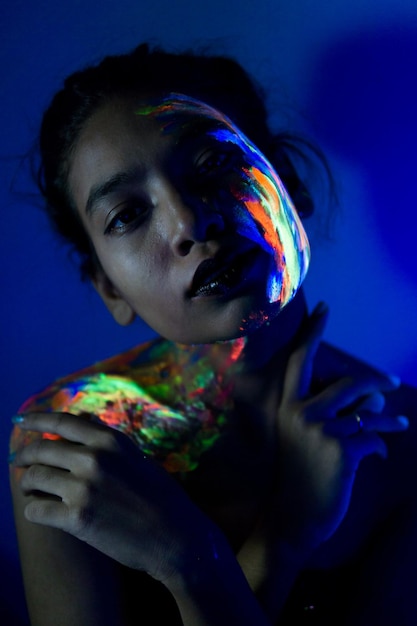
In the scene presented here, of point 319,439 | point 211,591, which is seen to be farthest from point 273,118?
point 211,591

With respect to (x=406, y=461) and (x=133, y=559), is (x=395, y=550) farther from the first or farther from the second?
(x=133, y=559)

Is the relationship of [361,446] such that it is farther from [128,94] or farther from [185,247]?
[128,94]

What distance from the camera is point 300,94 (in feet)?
3.91

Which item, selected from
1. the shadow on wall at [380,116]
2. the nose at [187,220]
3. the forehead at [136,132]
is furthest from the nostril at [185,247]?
the shadow on wall at [380,116]

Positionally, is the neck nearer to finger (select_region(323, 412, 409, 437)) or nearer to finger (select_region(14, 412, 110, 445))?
finger (select_region(323, 412, 409, 437))

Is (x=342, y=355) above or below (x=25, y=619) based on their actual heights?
above

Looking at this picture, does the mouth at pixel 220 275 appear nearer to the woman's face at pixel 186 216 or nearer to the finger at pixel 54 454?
the woman's face at pixel 186 216

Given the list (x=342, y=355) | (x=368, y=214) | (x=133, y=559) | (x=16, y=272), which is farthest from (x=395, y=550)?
(x=16, y=272)

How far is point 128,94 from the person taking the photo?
79cm

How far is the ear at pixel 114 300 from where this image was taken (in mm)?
916

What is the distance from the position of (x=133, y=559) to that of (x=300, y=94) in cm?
91

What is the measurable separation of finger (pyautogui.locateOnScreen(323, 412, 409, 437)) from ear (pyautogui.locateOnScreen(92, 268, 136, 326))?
337mm

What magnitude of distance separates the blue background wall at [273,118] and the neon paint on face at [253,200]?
15.5 inches

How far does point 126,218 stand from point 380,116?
0.65m
